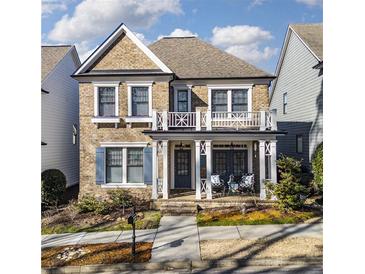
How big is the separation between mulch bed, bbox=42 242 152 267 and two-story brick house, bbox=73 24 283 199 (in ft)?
13.8

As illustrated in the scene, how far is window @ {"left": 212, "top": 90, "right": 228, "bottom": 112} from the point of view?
1452cm

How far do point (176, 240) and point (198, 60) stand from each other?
9.39 m

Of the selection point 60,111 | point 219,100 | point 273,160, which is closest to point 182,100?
point 219,100

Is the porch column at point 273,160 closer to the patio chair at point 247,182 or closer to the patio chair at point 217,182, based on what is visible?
the patio chair at point 247,182

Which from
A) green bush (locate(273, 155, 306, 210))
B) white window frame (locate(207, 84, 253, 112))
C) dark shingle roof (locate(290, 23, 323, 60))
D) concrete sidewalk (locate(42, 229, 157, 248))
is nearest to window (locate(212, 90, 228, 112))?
white window frame (locate(207, 84, 253, 112))

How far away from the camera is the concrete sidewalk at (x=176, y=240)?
25.7 feet

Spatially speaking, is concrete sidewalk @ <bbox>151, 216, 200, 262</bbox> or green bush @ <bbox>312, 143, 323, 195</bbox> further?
green bush @ <bbox>312, 143, 323, 195</bbox>

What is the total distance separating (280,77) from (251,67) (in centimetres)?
719

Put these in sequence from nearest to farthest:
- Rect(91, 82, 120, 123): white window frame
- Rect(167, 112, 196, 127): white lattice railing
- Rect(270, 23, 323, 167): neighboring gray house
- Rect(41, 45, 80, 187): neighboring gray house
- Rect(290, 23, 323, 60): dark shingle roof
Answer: Rect(167, 112, 196, 127): white lattice railing → Rect(91, 82, 120, 123): white window frame → Rect(41, 45, 80, 187): neighboring gray house → Rect(270, 23, 323, 167): neighboring gray house → Rect(290, 23, 323, 60): dark shingle roof

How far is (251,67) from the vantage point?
48.3ft

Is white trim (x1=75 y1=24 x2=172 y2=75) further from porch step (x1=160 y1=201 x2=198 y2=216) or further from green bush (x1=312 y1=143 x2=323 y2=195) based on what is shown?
green bush (x1=312 y1=143 x2=323 y2=195)

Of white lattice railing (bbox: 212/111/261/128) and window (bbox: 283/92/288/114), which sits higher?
window (bbox: 283/92/288/114)

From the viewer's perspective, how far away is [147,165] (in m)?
13.4

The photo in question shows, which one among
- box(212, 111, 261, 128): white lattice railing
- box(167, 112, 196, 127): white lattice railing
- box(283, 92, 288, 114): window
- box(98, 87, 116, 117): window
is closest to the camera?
box(167, 112, 196, 127): white lattice railing
